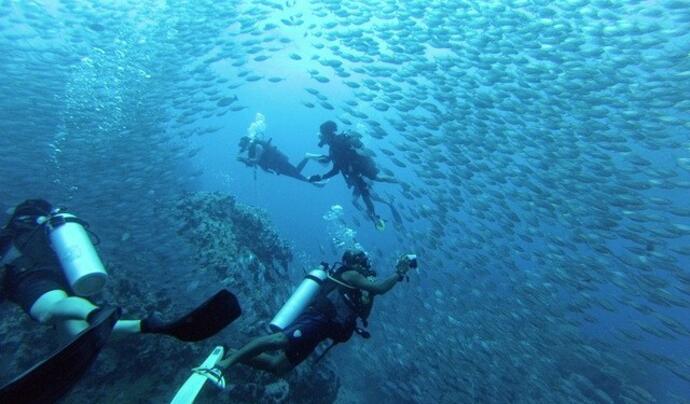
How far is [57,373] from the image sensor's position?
253cm

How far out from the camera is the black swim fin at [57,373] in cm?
236

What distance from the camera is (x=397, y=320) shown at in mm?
18266

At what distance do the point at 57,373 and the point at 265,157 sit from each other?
30.4ft

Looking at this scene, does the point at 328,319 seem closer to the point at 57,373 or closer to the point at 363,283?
the point at 363,283

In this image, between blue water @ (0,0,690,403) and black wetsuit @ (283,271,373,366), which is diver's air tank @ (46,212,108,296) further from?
blue water @ (0,0,690,403)

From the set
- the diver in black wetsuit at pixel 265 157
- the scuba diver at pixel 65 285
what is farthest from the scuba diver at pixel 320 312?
the diver in black wetsuit at pixel 265 157

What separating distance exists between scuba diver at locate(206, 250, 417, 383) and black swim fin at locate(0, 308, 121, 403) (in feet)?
6.65

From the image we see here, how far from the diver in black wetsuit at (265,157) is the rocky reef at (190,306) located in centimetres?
211

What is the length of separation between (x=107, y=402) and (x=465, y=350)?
31.0 feet

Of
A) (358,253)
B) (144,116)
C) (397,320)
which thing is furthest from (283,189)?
(358,253)

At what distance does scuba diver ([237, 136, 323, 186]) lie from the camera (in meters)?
11.1

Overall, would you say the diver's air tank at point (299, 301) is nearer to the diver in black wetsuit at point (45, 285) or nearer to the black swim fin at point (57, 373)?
the diver in black wetsuit at point (45, 285)

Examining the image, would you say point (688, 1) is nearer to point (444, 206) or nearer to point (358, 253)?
point (444, 206)

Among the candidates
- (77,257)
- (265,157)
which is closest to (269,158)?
(265,157)
